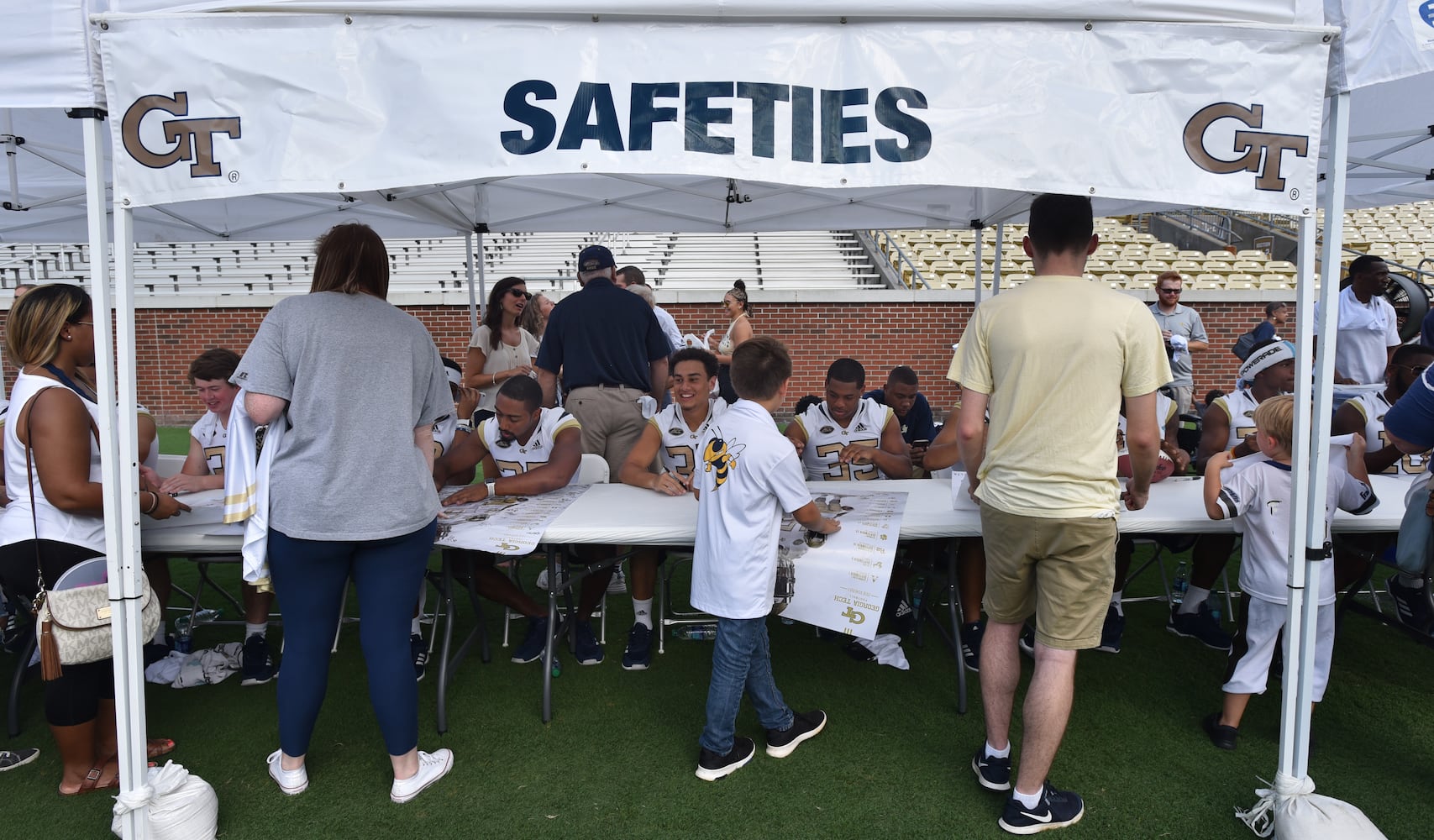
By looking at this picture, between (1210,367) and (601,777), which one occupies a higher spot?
(1210,367)

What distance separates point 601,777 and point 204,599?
296 centimetres

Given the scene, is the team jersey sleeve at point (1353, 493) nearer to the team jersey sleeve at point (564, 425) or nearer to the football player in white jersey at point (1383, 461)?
the football player in white jersey at point (1383, 461)

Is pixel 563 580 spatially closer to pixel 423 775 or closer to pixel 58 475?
pixel 423 775

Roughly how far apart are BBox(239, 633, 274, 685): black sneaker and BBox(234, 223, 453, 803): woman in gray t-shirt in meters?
1.04

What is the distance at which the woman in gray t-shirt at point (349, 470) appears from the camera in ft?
7.97

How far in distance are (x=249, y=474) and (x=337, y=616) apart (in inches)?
19.8

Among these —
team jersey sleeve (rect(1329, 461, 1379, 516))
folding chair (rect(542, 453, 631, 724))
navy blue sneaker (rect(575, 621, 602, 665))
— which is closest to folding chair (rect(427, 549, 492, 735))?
folding chair (rect(542, 453, 631, 724))

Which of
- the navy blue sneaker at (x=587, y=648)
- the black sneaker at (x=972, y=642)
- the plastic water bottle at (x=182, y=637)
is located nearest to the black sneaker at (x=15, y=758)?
the plastic water bottle at (x=182, y=637)

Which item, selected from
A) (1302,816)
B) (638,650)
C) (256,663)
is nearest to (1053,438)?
(1302,816)

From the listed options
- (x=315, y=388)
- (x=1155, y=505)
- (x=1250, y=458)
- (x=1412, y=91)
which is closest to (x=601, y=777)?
(x=315, y=388)

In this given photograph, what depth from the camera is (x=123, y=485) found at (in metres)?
2.43

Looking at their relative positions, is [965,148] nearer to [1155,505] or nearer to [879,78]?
[879,78]

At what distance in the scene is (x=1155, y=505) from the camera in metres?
3.23

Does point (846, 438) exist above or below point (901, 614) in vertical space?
above
